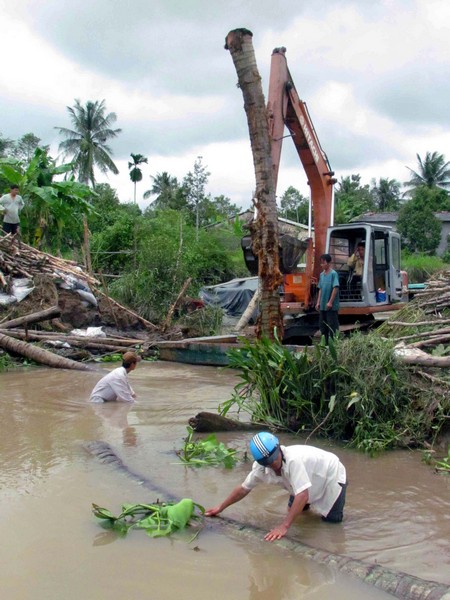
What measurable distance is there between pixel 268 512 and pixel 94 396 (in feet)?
15.3

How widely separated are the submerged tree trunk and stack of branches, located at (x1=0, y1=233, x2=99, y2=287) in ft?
26.7

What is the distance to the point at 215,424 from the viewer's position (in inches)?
289

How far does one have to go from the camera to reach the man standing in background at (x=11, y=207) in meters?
15.3

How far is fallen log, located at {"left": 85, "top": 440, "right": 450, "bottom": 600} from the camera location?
143 inches

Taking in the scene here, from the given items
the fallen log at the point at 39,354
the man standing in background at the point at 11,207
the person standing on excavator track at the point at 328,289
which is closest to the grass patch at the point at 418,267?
the man standing in background at the point at 11,207

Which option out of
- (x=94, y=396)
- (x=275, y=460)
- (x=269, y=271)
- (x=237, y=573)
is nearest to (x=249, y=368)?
(x=269, y=271)

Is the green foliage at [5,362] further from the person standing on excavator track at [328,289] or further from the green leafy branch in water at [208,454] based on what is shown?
the green leafy branch in water at [208,454]

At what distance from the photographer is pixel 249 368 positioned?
7688mm

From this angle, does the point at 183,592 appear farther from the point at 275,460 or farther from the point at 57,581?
the point at 275,460

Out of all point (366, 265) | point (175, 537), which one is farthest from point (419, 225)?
point (175, 537)

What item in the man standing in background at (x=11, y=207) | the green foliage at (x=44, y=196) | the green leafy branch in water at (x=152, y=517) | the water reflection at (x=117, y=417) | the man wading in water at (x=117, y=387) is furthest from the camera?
the green foliage at (x=44, y=196)

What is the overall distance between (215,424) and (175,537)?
2871 mm

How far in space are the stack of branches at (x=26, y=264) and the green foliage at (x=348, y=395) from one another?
8.77 metres

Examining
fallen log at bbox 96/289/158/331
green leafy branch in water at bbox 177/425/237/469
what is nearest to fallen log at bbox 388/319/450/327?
green leafy branch in water at bbox 177/425/237/469
